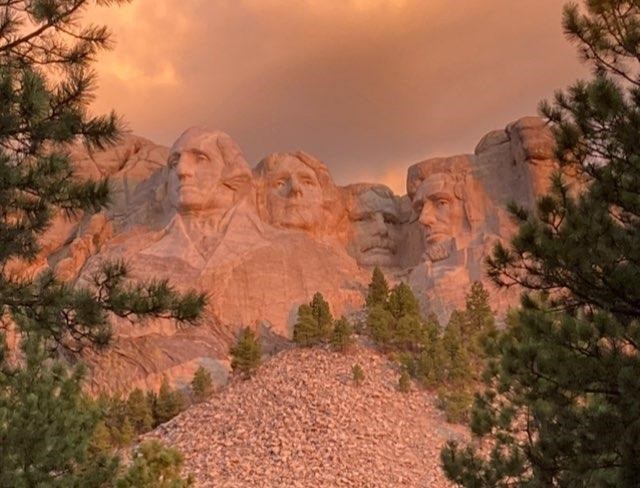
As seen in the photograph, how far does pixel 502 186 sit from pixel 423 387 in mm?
9401

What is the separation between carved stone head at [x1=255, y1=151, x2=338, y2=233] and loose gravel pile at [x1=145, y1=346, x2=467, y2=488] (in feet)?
21.0

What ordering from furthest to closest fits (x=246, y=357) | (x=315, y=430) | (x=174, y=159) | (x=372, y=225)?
(x=372, y=225)
(x=174, y=159)
(x=246, y=357)
(x=315, y=430)

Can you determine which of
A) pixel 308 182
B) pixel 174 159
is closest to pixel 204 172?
pixel 174 159

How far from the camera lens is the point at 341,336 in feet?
94.9

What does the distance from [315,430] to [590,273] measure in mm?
15986

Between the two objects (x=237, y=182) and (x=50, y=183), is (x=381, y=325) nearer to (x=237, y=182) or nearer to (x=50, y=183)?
(x=237, y=182)

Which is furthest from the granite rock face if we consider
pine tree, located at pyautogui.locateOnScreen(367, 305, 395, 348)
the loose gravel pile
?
pine tree, located at pyautogui.locateOnScreen(367, 305, 395, 348)

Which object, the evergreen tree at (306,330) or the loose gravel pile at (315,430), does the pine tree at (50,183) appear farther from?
the evergreen tree at (306,330)

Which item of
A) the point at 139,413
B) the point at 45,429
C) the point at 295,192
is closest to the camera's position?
the point at 45,429

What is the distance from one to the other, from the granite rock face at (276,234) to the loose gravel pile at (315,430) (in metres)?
2.82

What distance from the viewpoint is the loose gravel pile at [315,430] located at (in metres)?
22.9

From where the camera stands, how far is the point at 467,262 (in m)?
33.4

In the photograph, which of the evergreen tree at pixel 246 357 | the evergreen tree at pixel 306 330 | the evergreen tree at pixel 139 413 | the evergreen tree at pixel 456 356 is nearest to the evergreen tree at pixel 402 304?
the evergreen tree at pixel 456 356

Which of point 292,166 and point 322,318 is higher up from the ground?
point 292,166
